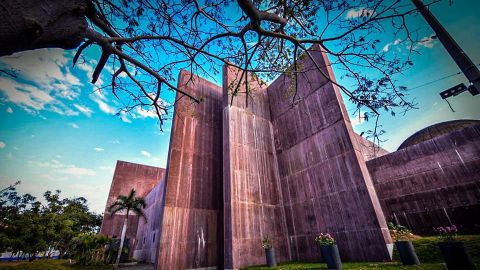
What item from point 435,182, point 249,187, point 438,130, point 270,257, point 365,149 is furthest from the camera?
point 365,149

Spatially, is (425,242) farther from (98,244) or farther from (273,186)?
(98,244)

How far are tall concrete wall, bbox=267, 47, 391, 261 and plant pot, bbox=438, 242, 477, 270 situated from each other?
349cm

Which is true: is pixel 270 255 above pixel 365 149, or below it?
below

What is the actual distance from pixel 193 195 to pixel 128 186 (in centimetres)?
2077

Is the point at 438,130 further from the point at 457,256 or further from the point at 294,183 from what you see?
the point at 457,256

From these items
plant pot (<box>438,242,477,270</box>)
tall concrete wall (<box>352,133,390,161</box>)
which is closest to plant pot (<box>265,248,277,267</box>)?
plant pot (<box>438,242,477,270</box>)

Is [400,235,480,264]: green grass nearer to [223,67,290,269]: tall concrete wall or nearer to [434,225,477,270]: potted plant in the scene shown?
[434,225,477,270]: potted plant

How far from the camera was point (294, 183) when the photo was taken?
→ 39.9 ft

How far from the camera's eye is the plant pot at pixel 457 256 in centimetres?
429

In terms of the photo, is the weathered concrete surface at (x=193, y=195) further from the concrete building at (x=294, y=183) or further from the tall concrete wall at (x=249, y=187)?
the tall concrete wall at (x=249, y=187)

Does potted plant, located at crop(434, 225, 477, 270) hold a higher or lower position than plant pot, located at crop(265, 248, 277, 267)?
higher

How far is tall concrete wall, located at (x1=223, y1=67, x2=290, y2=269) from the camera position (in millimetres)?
10227

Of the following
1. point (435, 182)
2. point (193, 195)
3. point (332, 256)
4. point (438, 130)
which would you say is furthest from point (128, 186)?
point (438, 130)

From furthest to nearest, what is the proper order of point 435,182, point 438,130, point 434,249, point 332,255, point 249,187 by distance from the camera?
point 438,130
point 249,187
point 435,182
point 332,255
point 434,249
